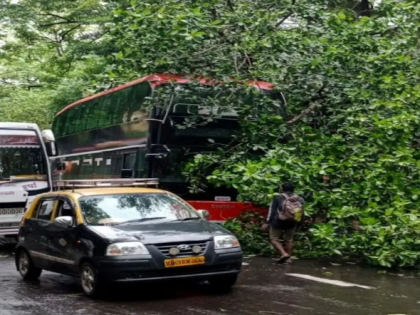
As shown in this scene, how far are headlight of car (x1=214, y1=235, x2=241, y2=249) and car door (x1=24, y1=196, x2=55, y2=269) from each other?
9.08 feet

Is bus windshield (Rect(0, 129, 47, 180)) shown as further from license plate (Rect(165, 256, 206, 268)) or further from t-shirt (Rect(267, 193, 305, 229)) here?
license plate (Rect(165, 256, 206, 268))

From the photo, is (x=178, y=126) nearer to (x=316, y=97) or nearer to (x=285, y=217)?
(x=316, y=97)

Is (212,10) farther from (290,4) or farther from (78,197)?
(78,197)

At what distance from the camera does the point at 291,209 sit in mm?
12828

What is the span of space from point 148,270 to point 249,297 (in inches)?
58.7

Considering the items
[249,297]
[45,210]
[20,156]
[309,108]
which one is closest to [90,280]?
[249,297]

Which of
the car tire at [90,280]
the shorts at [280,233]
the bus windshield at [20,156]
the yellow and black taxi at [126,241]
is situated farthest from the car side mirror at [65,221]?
the bus windshield at [20,156]

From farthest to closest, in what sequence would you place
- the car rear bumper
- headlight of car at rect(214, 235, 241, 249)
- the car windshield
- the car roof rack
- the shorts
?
the shorts, the car roof rack, the car windshield, headlight of car at rect(214, 235, 241, 249), the car rear bumper

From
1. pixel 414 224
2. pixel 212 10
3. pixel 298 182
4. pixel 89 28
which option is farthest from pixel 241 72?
pixel 89 28

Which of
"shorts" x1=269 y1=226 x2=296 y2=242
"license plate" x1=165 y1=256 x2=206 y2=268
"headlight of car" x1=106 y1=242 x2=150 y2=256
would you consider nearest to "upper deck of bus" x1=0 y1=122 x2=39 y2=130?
"shorts" x1=269 y1=226 x2=296 y2=242

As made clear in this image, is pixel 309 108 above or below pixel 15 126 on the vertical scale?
above

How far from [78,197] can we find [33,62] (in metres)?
28.4

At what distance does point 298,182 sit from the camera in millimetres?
13805

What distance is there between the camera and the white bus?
16734 millimetres
